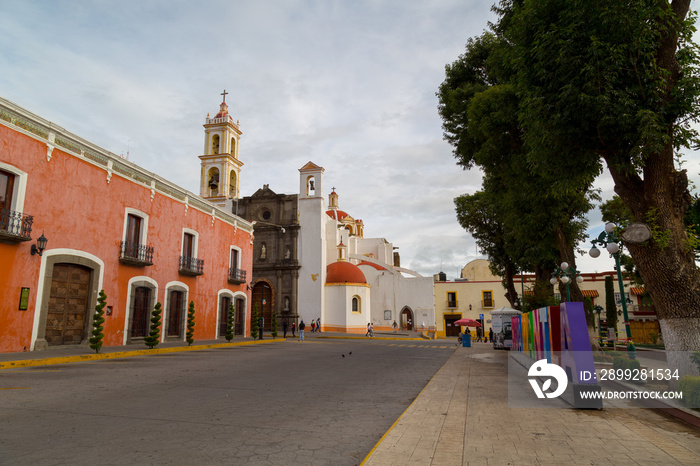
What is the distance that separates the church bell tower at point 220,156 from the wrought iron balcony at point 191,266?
17386 mm

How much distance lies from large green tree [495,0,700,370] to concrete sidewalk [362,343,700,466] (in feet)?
7.97

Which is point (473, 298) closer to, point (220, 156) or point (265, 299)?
point (265, 299)

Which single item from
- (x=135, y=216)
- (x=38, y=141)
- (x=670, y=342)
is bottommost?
(x=670, y=342)

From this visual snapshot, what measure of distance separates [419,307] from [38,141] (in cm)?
3774

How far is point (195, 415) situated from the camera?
19.2 feet

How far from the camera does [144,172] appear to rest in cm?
1978

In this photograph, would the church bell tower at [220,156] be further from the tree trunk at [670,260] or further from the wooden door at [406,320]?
the tree trunk at [670,260]

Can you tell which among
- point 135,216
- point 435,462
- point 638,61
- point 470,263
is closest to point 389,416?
point 435,462

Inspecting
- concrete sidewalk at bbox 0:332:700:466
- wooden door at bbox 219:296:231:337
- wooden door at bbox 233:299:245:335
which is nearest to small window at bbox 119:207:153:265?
wooden door at bbox 219:296:231:337

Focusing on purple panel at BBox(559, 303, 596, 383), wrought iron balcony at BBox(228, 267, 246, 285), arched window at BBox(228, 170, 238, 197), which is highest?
arched window at BBox(228, 170, 238, 197)

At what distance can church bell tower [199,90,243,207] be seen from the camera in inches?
1544

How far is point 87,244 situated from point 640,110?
59.4 ft

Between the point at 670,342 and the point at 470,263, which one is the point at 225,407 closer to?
the point at 670,342

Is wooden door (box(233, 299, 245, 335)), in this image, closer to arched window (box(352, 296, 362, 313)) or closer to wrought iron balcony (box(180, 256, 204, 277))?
wrought iron balcony (box(180, 256, 204, 277))
